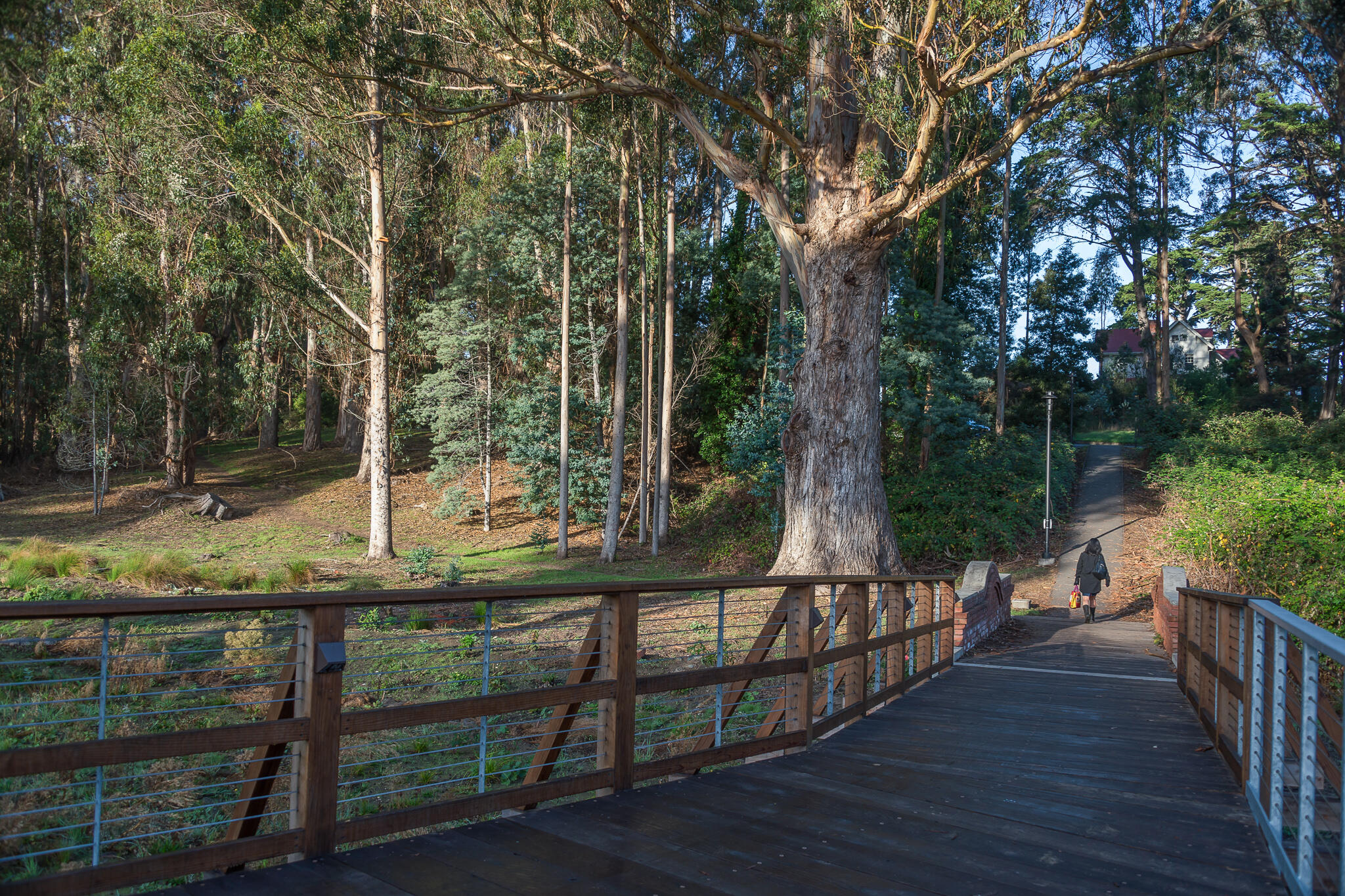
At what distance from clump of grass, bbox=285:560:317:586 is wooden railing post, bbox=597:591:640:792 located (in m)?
12.9

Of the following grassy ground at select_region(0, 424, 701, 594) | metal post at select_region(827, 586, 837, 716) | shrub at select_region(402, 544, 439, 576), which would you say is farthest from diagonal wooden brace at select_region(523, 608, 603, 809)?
shrub at select_region(402, 544, 439, 576)

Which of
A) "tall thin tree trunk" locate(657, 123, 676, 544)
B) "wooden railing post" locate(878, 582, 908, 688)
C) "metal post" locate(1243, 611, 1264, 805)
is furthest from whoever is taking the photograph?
"tall thin tree trunk" locate(657, 123, 676, 544)

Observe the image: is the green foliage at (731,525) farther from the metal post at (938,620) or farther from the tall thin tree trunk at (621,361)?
the metal post at (938,620)

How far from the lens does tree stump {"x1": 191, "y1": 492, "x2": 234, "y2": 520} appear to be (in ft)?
84.5

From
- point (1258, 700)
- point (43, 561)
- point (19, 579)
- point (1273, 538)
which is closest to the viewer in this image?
point (1258, 700)

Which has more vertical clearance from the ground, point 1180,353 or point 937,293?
point 1180,353

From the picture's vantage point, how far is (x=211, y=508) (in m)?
25.9

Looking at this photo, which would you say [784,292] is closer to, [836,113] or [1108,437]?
[836,113]

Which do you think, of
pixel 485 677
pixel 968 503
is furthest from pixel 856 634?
pixel 968 503

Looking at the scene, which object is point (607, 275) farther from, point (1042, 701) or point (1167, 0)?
point (1042, 701)

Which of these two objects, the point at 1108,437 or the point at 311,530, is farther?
the point at 1108,437

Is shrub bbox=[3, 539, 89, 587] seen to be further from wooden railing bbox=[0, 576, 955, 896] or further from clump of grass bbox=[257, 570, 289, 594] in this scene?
wooden railing bbox=[0, 576, 955, 896]

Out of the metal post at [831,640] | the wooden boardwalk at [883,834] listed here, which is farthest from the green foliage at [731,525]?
the wooden boardwalk at [883,834]

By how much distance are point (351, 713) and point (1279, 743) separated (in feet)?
12.0
